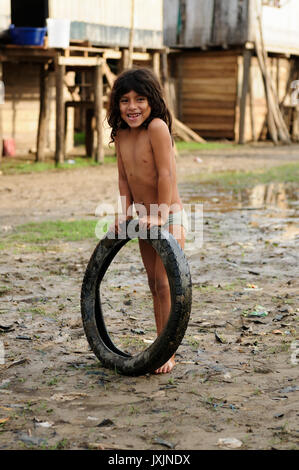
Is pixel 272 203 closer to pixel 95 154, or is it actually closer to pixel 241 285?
pixel 241 285

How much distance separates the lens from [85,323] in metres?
4.40

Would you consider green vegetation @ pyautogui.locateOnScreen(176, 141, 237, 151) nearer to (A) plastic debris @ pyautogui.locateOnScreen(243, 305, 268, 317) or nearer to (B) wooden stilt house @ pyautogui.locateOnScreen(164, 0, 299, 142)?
(B) wooden stilt house @ pyautogui.locateOnScreen(164, 0, 299, 142)

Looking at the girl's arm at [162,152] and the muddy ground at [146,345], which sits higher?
the girl's arm at [162,152]

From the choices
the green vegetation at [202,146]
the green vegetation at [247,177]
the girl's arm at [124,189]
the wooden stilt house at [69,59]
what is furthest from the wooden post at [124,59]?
the girl's arm at [124,189]

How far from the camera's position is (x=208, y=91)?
78.1 ft

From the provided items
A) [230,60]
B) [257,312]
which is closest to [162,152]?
[257,312]

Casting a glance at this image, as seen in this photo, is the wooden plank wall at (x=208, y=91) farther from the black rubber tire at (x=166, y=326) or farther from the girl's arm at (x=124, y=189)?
the black rubber tire at (x=166, y=326)

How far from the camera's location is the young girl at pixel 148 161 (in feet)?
13.4

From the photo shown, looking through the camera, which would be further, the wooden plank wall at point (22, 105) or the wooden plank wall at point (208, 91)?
the wooden plank wall at point (208, 91)

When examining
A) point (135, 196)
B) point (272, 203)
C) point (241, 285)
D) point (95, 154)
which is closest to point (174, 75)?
point (95, 154)

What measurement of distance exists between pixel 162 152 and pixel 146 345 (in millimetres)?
1340

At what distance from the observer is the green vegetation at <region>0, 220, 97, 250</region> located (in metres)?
7.99

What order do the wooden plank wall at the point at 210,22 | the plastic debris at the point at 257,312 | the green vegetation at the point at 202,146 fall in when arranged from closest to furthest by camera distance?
the plastic debris at the point at 257,312
the green vegetation at the point at 202,146
the wooden plank wall at the point at 210,22
